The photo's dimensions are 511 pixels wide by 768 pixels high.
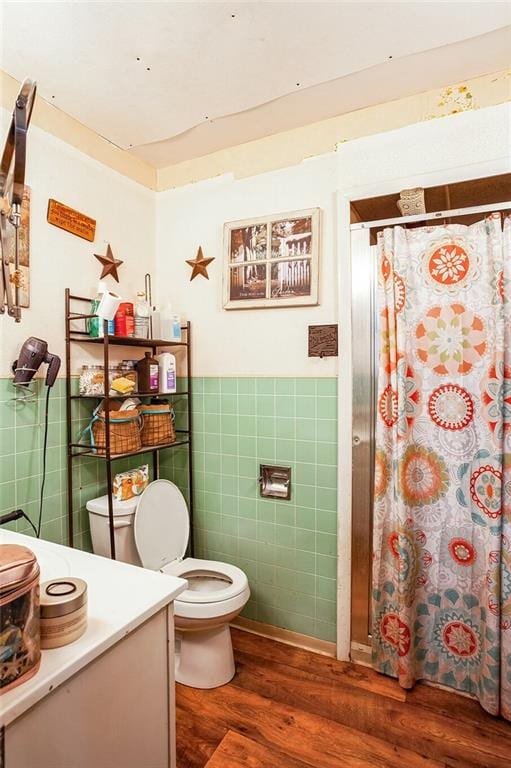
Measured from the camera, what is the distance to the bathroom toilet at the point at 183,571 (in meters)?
1.68

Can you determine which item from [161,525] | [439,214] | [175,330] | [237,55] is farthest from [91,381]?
[439,214]

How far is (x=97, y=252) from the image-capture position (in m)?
2.02

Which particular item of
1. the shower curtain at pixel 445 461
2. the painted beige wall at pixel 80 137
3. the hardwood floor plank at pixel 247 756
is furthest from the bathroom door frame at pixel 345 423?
the painted beige wall at pixel 80 137

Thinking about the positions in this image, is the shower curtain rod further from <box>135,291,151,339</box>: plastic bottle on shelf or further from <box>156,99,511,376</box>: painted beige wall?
<box>135,291,151,339</box>: plastic bottle on shelf

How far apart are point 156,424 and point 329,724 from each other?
1.45 meters

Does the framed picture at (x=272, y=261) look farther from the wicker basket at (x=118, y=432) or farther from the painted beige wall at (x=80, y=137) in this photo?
Answer: the wicker basket at (x=118, y=432)

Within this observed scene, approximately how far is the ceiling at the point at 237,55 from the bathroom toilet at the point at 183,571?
1745mm

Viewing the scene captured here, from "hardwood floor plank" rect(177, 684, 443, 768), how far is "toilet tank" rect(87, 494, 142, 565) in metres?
0.62

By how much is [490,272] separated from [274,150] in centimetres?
120

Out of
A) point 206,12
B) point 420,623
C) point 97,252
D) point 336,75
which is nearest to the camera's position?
point 206,12

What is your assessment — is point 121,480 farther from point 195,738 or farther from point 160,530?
point 195,738

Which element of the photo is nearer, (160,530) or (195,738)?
(195,738)

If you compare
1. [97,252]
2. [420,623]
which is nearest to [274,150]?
[97,252]

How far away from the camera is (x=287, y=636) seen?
80.5 inches
